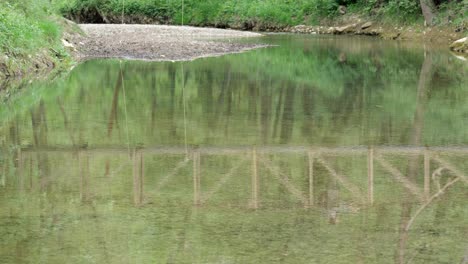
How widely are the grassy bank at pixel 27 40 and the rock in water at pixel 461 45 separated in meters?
15.4

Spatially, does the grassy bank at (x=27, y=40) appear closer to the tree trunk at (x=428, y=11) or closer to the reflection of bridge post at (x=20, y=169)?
the reflection of bridge post at (x=20, y=169)

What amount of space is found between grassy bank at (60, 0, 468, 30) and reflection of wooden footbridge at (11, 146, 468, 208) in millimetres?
28684

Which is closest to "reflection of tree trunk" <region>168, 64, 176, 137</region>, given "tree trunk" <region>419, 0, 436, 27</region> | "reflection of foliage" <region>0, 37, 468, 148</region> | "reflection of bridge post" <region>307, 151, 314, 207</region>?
"reflection of foliage" <region>0, 37, 468, 148</region>

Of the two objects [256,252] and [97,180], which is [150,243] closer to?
[256,252]

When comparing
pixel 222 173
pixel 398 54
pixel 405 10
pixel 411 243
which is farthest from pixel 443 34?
pixel 411 243

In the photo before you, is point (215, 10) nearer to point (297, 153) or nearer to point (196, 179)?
point (297, 153)

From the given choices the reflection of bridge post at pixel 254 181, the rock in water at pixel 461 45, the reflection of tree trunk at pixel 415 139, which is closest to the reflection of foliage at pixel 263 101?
the reflection of tree trunk at pixel 415 139

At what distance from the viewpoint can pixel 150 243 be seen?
8.29m

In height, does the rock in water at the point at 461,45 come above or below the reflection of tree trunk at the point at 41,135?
above

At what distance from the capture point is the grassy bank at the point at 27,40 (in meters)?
23.6

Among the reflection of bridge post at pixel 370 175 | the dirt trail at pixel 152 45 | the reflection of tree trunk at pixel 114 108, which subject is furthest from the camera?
the dirt trail at pixel 152 45

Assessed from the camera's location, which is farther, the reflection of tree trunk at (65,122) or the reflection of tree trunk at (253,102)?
the reflection of tree trunk at (253,102)

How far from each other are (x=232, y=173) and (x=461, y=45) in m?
27.0

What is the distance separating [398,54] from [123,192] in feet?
83.1
